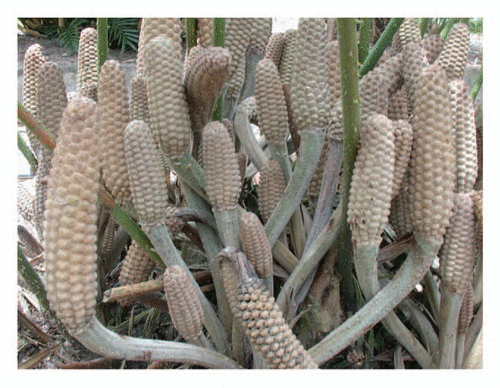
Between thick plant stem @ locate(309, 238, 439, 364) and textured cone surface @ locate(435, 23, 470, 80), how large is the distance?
0.40 metres

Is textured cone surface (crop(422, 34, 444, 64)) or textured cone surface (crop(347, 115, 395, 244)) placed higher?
textured cone surface (crop(422, 34, 444, 64))

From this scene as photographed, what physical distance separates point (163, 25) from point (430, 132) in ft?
1.39

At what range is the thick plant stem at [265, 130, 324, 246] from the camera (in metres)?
0.72

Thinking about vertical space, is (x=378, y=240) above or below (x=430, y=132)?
below

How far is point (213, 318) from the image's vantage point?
737 mm

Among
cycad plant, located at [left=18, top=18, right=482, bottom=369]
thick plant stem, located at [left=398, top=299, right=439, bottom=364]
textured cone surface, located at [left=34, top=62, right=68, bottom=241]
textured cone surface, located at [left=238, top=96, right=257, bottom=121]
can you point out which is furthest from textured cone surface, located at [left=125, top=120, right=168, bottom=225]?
thick plant stem, located at [left=398, top=299, right=439, bottom=364]

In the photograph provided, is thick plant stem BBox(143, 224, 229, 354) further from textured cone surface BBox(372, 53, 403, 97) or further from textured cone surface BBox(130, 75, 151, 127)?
textured cone surface BBox(372, 53, 403, 97)

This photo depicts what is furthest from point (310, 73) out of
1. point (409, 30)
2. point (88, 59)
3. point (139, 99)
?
point (88, 59)

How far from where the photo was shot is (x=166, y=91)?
62 centimetres

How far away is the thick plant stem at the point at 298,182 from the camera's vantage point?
72 centimetres

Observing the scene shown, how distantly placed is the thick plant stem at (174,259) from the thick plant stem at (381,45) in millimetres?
466

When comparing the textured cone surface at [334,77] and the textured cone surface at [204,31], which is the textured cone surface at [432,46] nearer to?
the textured cone surface at [334,77]
